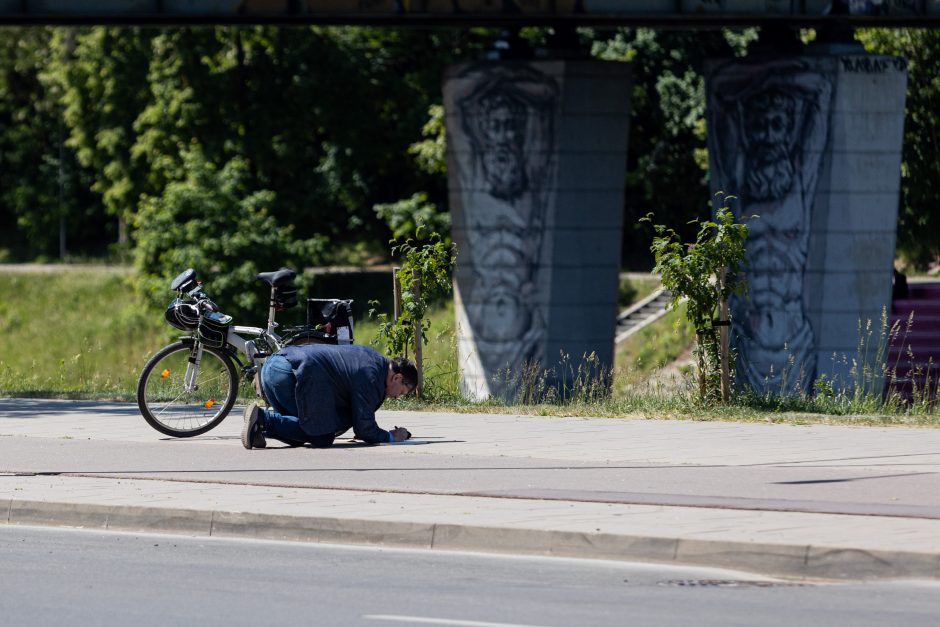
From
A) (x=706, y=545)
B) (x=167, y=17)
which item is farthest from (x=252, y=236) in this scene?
(x=706, y=545)

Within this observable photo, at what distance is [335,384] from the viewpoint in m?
11.4

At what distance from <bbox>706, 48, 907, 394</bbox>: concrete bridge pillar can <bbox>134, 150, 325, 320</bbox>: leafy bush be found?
20.8 metres

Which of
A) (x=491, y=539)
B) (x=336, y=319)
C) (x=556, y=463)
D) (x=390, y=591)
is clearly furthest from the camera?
(x=336, y=319)

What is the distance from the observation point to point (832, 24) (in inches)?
963

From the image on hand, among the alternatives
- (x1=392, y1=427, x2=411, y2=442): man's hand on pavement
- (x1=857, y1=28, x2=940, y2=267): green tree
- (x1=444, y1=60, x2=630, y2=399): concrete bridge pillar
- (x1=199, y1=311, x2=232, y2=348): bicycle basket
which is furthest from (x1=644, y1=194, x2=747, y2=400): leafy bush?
(x1=857, y1=28, x2=940, y2=267): green tree

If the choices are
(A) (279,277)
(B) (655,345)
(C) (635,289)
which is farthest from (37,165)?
(A) (279,277)

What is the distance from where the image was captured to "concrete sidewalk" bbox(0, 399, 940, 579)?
7.85m

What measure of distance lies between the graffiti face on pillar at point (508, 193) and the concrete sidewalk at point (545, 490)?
1237 cm

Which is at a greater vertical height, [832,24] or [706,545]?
[832,24]

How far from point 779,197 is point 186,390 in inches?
532

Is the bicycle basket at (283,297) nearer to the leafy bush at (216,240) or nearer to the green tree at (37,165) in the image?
the leafy bush at (216,240)

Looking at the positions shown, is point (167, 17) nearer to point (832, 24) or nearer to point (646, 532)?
point (832, 24)

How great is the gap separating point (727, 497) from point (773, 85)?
16.1 meters

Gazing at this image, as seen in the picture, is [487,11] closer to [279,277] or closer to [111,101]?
[279,277]
